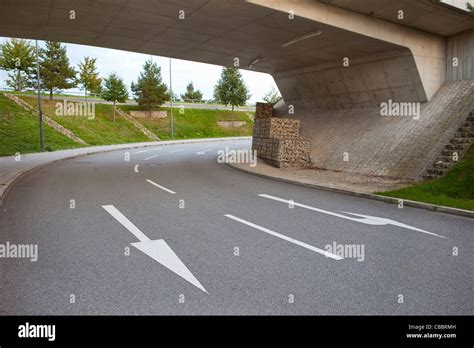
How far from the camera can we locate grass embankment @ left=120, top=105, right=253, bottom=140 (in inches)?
1734

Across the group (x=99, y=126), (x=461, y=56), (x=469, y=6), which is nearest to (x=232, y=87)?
(x=99, y=126)

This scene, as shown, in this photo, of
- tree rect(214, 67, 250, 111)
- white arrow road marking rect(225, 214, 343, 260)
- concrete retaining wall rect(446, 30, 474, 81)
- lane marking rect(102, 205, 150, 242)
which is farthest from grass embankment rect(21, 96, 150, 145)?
concrete retaining wall rect(446, 30, 474, 81)

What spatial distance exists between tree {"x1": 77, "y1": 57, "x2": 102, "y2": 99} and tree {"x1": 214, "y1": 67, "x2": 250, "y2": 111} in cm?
1600

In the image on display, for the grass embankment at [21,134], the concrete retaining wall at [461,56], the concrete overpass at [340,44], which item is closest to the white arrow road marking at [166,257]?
the concrete overpass at [340,44]

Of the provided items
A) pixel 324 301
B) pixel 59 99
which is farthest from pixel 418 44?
pixel 59 99

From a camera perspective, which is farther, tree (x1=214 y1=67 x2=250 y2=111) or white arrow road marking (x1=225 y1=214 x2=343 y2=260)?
tree (x1=214 y1=67 x2=250 y2=111)

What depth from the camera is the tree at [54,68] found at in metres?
38.0

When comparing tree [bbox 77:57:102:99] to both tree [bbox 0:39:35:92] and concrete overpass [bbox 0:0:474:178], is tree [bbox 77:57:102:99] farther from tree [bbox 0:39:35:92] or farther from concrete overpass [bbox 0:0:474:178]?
concrete overpass [bbox 0:0:474:178]

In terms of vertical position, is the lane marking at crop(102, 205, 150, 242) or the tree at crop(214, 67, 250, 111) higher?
the tree at crop(214, 67, 250, 111)

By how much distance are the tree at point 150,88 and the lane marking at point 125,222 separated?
37801 mm

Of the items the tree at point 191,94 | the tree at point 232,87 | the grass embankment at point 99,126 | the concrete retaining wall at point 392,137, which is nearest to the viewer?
the concrete retaining wall at point 392,137

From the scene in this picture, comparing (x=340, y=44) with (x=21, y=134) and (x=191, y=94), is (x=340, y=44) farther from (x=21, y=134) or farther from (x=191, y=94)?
(x=191, y=94)

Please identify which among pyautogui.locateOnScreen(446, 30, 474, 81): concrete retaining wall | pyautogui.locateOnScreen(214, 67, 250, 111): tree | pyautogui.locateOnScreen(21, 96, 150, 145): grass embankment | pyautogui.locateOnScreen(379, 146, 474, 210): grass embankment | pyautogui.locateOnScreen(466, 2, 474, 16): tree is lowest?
pyautogui.locateOnScreen(379, 146, 474, 210): grass embankment

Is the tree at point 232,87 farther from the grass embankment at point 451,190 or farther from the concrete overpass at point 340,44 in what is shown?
the grass embankment at point 451,190
